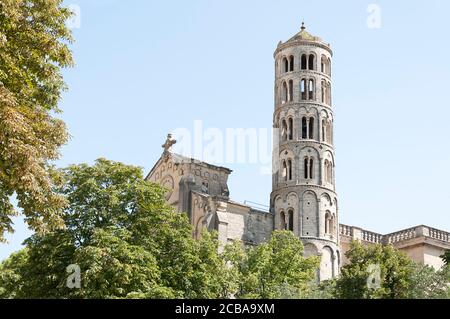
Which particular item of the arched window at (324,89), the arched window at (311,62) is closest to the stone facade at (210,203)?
the arched window at (324,89)

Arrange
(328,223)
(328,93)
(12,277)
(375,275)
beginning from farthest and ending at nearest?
1. (328,93)
2. (328,223)
3. (12,277)
4. (375,275)

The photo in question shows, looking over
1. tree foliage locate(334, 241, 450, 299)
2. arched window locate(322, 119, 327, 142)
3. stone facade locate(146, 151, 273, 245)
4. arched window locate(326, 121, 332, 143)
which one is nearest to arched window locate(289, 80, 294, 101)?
arched window locate(322, 119, 327, 142)

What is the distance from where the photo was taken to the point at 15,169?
21172 mm

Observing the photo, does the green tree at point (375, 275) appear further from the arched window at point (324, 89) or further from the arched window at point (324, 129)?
the arched window at point (324, 89)

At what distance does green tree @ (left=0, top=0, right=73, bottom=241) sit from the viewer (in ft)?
69.3

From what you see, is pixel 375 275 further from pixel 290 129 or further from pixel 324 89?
pixel 324 89

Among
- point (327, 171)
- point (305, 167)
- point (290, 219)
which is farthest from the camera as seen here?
point (327, 171)

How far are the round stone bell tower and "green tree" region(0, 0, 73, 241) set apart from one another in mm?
34730

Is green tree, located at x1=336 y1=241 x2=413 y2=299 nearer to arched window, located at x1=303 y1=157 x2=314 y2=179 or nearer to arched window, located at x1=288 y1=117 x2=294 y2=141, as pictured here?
arched window, located at x1=303 y1=157 x2=314 y2=179

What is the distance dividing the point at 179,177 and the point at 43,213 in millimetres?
36031

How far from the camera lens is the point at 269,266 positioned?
148 ft

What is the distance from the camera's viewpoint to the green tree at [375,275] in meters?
34.1

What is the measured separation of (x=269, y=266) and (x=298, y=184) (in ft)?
47.2

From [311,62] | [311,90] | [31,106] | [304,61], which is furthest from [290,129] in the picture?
[31,106]
